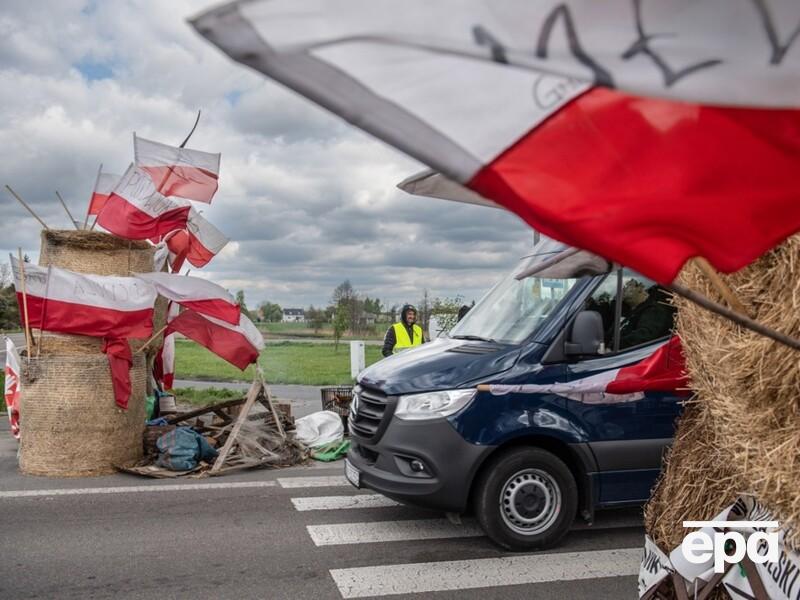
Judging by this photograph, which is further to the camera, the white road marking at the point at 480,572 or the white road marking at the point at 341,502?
the white road marking at the point at 341,502

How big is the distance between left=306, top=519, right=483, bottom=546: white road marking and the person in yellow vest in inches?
185

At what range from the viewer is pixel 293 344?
42500 millimetres

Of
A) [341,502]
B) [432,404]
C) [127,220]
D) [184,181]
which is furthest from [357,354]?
[432,404]

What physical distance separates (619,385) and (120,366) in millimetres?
5854

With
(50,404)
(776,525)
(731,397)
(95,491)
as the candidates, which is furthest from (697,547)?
(50,404)

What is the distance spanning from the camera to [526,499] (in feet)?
20.2

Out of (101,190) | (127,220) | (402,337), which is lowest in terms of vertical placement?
(402,337)

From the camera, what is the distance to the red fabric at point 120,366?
9.17m

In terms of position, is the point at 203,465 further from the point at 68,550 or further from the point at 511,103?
the point at 511,103

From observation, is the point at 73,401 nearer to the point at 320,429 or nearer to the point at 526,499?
the point at 320,429

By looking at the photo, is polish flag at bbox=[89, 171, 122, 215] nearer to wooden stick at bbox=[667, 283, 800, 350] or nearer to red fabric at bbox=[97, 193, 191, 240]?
red fabric at bbox=[97, 193, 191, 240]

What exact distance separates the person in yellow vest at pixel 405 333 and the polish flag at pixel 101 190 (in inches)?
183

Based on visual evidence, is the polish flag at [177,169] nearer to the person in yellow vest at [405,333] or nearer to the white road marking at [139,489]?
the person in yellow vest at [405,333]

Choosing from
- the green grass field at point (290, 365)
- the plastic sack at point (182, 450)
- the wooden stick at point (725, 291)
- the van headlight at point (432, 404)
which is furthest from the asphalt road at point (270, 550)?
the green grass field at point (290, 365)
